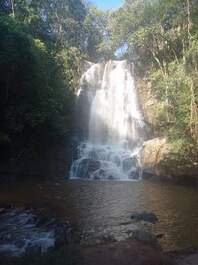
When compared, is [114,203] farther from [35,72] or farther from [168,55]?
[168,55]

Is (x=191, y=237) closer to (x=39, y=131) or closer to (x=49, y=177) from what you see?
(x=49, y=177)

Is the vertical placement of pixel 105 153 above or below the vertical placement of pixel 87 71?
below

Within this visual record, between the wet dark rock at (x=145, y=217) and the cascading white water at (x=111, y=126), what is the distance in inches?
456

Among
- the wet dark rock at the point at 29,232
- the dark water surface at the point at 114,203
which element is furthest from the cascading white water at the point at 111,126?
the wet dark rock at the point at 29,232

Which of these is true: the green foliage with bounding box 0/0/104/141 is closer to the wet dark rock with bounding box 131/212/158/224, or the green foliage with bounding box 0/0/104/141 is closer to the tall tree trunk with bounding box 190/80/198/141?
the tall tree trunk with bounding box 190/80/198/141

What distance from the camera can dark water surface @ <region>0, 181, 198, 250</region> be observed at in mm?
11531

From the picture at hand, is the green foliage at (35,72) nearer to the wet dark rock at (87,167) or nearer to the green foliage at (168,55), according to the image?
the wet dark rock at (87,167)

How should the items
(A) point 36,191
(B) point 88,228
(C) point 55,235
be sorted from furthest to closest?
Result: 1. (A) point 36,191
2. (B) point 88,228
3. (C) point 55,235

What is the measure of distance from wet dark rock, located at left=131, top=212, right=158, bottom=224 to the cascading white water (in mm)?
11593

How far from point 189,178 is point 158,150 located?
282 cm

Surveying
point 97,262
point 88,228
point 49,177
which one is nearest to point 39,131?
point 49,177

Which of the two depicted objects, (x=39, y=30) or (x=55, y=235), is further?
(x=39, y=30)

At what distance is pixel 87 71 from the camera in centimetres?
3697

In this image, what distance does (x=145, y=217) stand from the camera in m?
13.0
